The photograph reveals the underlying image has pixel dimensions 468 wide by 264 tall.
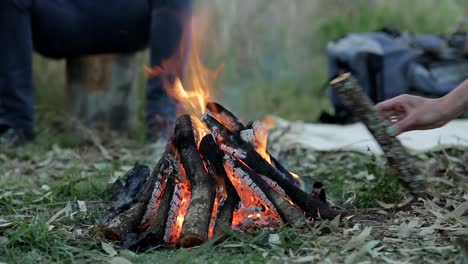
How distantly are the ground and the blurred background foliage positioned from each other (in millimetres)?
3009

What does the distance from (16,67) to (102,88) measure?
0.76 metres

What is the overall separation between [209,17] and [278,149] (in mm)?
3309

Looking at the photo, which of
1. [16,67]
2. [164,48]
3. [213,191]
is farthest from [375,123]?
[16,67]

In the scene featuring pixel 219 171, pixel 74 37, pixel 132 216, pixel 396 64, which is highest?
pixel 74 37

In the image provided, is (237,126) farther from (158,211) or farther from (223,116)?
(158,211)

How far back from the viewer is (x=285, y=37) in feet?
28.3

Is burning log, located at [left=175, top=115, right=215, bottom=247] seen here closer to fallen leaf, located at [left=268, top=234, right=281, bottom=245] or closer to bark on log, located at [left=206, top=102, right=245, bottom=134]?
bark on log, located at [left=206, top=102, right=245, bottom=134]

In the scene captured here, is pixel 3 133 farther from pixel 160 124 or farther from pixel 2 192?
pixel 2 192

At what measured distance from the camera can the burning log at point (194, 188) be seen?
2.50m

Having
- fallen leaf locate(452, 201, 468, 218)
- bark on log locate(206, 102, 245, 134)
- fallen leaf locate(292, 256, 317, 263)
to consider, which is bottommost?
fallen leaf locate(292, 256, 317, 263)

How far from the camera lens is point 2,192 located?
3488 millimetres

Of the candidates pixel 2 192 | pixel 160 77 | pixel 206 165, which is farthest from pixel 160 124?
pixel 206 165

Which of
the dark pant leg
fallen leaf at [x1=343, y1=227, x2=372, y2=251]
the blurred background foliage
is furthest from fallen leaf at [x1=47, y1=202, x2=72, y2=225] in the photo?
the blurred background foliage

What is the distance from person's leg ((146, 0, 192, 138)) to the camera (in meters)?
5.16
